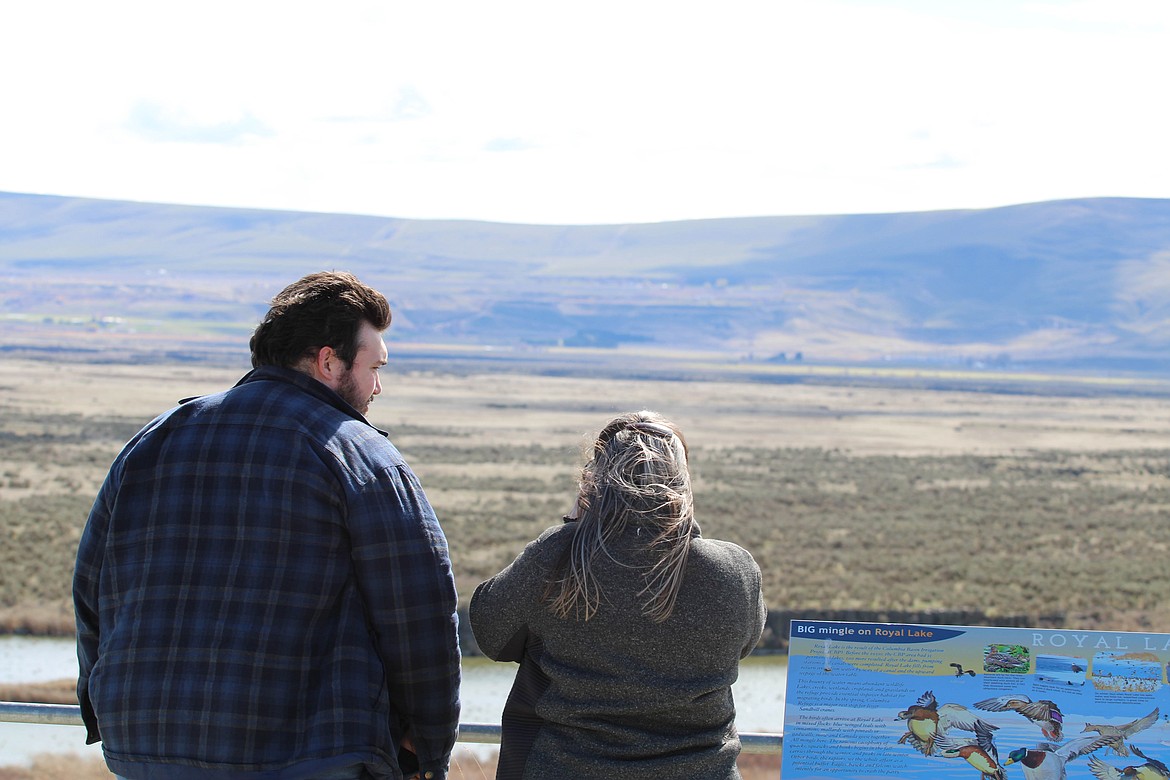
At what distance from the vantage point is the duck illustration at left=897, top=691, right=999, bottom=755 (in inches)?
104

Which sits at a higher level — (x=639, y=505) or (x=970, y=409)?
(x=639, y=505)

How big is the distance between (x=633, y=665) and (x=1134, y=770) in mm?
1102

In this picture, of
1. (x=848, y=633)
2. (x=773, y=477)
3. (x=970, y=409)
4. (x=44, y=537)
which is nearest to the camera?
(x=848, y=633)

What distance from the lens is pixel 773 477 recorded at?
49.2 m

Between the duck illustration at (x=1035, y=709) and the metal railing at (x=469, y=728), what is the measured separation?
1.45 ft

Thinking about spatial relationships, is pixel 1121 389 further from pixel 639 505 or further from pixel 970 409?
pixel 639 505

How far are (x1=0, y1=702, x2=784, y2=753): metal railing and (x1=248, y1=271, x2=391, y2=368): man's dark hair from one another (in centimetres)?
88

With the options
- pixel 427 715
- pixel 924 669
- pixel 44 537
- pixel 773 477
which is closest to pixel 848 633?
pixel 924 669

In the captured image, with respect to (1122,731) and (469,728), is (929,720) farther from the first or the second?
(469,728)

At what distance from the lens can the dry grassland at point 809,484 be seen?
2498 centimetres

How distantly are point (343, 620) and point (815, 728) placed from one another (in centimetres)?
98

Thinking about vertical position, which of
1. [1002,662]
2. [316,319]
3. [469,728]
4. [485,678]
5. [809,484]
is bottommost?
[809,484]

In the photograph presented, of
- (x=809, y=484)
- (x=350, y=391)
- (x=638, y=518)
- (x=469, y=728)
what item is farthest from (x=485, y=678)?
(x=809, y=484)

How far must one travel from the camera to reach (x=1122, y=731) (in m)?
2.67
